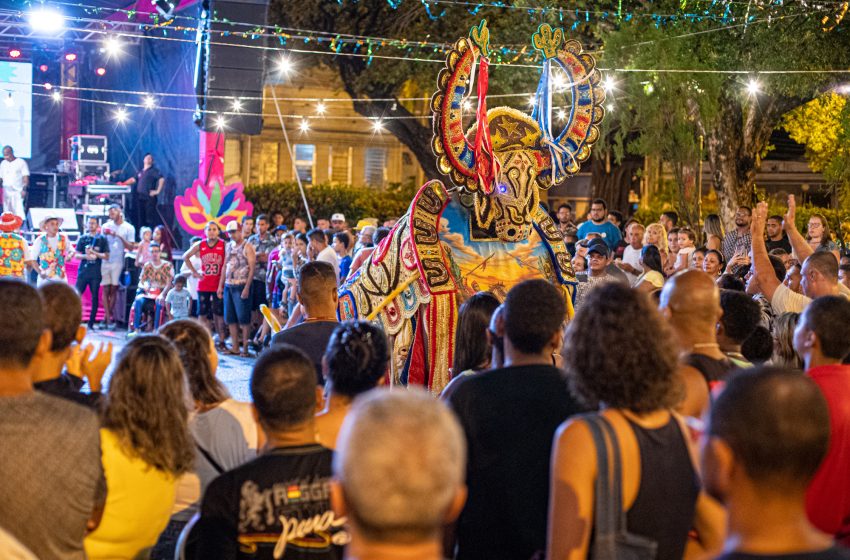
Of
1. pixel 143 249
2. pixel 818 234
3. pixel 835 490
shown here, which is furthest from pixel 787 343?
pixel 143 249

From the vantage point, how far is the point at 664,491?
9.73ft

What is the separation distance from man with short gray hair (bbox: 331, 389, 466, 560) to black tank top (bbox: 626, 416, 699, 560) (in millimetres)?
1086

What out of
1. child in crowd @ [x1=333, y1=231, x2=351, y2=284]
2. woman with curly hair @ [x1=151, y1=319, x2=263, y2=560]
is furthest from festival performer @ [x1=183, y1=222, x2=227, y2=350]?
woman with curly hair @ [x1=151, y1=319, x2=263, y2=560]

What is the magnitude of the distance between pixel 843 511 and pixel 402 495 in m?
2.26

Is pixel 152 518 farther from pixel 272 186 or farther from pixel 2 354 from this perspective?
A: pixel 272 186

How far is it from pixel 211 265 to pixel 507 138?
792cm

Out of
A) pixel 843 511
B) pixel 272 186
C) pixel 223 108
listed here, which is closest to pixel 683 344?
pixel 843 511

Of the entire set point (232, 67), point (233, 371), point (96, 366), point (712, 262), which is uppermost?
point (232, 67)

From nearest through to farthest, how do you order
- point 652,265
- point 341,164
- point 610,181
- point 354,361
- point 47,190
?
1. point 354,361
2. point 652,265
3. point 47,190
4. point 610,181
5. point 341,164

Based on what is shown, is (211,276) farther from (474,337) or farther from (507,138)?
(474,337)

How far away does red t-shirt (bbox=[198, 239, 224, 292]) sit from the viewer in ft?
47.2

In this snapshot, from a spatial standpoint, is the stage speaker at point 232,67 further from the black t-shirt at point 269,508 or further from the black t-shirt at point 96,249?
the black t-shirt at point 269,508

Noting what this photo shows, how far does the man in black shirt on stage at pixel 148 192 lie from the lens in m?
21.0

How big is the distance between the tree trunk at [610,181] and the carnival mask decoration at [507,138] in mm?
17540
